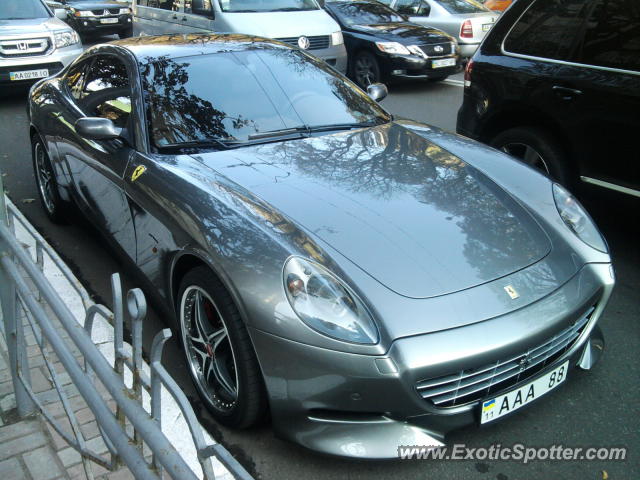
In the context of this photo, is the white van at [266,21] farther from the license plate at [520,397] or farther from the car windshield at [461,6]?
the license plate at [520,397]

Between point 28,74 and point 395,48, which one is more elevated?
point 395,48

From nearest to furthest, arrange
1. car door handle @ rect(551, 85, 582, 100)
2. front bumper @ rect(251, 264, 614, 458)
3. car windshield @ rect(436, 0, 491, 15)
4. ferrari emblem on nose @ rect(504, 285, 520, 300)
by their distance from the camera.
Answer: front bumper @ rect(251, 264, 614, 458) → ferrari emblem on nose @ rect(504, 285, 520, 300) → car door handle @ rect(551, 85, 582, 100) → car windshield @ rect(436, 0, 491, 15)

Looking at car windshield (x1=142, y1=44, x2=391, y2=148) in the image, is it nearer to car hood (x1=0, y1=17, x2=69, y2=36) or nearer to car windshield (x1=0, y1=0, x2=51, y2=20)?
car hood (x1=0, y1=17, x2=69, y2=36)

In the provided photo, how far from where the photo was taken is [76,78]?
442 centimetres

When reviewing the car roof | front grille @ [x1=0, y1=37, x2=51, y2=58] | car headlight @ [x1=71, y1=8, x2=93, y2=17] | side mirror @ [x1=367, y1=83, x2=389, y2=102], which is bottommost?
car headlight @ [x1=71, y1=8, x2=93, y2=17]

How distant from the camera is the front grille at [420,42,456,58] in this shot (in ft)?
31.4

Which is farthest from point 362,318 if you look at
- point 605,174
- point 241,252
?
point 605,174

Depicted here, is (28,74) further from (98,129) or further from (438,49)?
(98,129)

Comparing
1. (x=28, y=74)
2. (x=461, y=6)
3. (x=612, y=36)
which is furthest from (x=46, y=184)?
(x=461, y=6)

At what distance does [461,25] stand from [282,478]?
9892mm

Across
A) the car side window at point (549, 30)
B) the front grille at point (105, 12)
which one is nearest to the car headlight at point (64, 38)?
the front grille at point (105, 12)

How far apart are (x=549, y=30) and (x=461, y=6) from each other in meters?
7.49

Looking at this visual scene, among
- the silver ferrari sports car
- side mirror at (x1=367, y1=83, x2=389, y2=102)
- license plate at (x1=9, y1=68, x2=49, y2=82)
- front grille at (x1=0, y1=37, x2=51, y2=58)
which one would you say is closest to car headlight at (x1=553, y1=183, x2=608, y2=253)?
the silver ferrari sports car

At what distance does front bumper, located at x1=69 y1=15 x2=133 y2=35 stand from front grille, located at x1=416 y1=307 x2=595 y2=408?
1444 centimetres
